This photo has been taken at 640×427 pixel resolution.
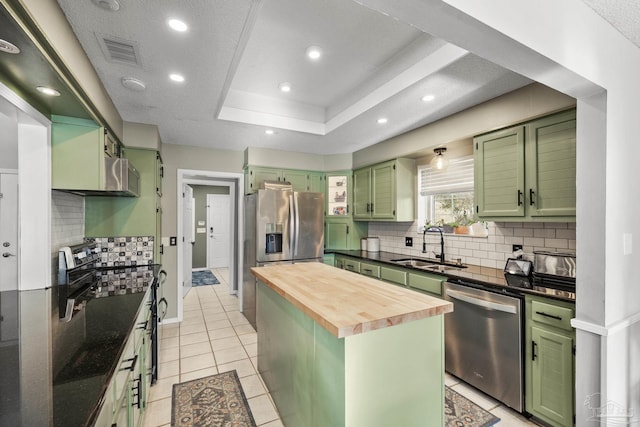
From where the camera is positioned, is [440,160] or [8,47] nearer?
[8,47]

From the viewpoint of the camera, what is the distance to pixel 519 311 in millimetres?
1988

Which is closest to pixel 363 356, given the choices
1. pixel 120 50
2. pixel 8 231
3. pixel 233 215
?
pixel 120 50

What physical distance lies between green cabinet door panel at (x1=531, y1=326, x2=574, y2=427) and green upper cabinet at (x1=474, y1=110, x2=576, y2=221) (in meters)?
0.86

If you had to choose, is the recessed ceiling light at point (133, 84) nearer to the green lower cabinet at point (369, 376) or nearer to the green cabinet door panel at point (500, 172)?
the green lower cabinet at point (369, 376)

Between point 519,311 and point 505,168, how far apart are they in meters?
1.18

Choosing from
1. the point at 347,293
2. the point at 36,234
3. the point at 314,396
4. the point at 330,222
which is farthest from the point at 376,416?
the point at 330,222

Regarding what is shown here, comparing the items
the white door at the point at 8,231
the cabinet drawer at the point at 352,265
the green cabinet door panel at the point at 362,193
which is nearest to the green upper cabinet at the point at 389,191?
the green cabinet door panel at the point at 362,193

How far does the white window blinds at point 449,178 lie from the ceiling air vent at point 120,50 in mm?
3158

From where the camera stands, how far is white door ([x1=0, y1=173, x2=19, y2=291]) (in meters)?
1.93

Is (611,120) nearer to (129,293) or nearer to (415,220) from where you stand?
(415,220)

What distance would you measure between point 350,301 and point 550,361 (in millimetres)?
1489

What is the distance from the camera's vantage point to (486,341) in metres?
2.20

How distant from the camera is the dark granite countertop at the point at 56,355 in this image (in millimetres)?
758

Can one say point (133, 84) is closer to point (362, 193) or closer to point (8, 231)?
point (8, 231)
